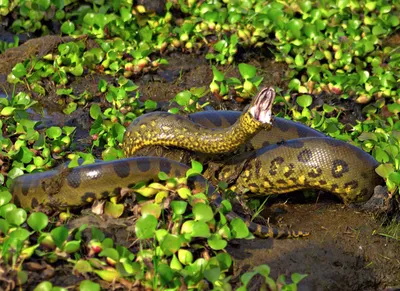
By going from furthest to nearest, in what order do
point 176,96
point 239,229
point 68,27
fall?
point 68,27 → point 176,96 → point 239,229

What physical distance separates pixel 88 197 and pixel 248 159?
5.12 feet

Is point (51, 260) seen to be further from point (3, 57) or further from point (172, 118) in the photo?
point (3, 57)

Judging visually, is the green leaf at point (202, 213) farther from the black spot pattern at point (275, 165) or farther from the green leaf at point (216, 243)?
the black spot pattern at point (275, 165)

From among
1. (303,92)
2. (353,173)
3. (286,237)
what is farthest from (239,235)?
(303,92)

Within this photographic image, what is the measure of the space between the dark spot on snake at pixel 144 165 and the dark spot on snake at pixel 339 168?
4.92 feet

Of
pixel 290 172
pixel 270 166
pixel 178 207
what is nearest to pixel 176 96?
pixel 270 166

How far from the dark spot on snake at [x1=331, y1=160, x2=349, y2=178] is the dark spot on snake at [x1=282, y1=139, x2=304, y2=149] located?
0.95 ft

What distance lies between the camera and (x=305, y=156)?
6.70m

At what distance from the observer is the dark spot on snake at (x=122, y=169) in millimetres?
5863

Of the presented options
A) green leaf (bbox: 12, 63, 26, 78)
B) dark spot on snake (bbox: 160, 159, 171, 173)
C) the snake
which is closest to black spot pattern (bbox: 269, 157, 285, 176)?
the snake

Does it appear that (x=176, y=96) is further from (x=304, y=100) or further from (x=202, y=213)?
(x=202, y=213)

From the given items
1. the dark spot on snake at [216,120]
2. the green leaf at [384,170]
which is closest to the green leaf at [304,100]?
the dark spot on snake at [216,120]

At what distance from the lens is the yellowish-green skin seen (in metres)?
5.99

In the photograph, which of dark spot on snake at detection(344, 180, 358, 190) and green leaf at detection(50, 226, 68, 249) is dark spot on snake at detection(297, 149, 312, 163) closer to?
dark spot on snake at detection(344, 180, 358, 190)
